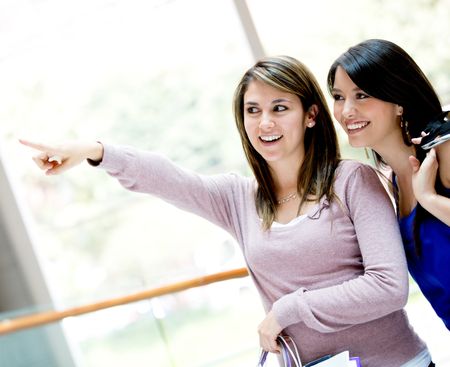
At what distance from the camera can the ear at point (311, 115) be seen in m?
A: 1.85

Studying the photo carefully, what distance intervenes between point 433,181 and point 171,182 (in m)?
0.71

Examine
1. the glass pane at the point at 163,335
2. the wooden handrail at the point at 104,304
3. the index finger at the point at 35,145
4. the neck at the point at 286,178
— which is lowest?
the glass pane at the point at 163,335

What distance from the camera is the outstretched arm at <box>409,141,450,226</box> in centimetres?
166

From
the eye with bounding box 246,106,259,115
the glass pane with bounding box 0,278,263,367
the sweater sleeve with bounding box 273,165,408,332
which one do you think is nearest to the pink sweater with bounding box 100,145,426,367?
the sweater sleeve with bounding box 273,165,408,332

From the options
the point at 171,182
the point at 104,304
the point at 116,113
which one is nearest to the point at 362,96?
the point at 171,182

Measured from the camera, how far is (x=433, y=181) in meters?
1.70

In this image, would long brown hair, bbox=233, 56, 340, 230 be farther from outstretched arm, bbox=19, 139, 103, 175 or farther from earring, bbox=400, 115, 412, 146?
outstretched arm, bbox=19, 139, 103, 175

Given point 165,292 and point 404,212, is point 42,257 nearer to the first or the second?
point 165,292

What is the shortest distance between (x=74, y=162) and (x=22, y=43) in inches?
125

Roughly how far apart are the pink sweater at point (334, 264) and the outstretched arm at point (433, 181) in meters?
0.09

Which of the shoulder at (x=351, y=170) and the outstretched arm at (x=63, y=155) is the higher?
the outstretched arm at (x=63, y=155)

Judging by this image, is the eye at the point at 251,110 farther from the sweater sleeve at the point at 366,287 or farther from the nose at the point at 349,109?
the sweater sleeve at the point at 366,287

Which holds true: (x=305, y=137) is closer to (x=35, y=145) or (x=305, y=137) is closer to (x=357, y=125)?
(x=357, y=125)

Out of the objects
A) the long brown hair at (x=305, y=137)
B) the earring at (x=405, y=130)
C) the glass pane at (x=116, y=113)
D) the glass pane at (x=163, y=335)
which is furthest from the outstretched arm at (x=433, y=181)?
the glass pane at (x=116, y=113)
